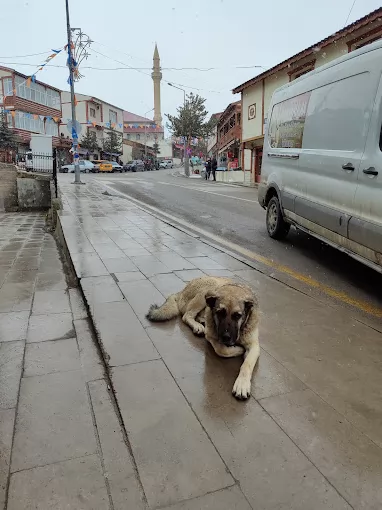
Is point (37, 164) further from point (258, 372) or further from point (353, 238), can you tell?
point (258, 372)

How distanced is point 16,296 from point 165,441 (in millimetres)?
3235

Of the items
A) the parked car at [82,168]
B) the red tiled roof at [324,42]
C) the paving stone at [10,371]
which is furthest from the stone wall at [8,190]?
the parked car at [82,168]

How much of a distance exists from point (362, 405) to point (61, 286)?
3745 millimetres

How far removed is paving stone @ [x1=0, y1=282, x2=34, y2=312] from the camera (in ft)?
14.3

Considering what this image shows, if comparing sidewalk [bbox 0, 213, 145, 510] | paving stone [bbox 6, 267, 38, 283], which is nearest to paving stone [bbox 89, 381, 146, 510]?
sidewalk [bbox 0, 213, 145, 510]

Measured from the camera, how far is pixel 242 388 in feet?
8.55

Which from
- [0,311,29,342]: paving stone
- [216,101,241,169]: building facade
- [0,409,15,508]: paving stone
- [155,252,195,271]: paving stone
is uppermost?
[216,101,241,169]: building facade

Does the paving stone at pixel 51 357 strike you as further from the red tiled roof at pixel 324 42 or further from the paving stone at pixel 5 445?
the red tiled roof at pixel 324 42

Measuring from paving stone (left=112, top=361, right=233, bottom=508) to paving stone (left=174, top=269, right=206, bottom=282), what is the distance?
217cm

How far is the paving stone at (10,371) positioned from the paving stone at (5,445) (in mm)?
99

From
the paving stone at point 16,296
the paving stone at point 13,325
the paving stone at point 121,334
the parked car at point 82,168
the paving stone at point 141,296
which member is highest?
the parked car at point 82,168

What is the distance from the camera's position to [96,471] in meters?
2.00

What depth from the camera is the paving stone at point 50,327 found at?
355cm

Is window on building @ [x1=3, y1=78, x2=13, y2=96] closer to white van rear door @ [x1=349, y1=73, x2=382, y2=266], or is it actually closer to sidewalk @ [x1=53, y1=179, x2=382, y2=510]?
sidewalk @ [x1=53, y1=179, x2=382, y2=510]
